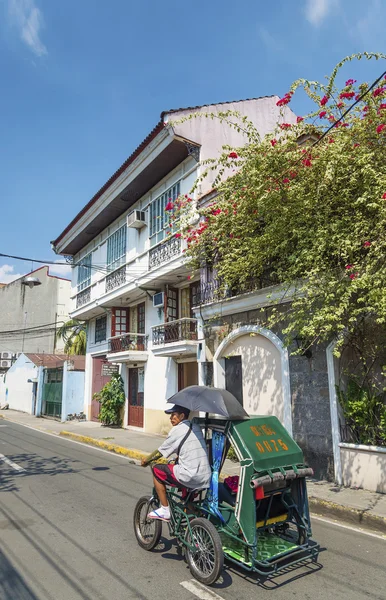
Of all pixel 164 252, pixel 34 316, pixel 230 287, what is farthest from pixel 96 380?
pixel 34 316

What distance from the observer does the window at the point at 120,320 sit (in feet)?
60.3

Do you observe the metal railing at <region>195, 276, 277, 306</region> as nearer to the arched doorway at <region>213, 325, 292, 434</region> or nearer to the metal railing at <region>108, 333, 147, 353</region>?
the arched doorway at <region>213, 325, 292, 434</region>

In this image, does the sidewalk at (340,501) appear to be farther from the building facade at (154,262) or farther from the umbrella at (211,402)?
the umbrella at (211,402)

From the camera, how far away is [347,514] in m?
6.36

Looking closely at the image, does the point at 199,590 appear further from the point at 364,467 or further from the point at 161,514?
the point at 364,467

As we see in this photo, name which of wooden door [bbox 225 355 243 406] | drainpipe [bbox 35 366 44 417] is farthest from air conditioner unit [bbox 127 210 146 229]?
drainpipe [bbox 35 366 44 417]

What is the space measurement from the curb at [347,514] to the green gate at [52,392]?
18.3 metres

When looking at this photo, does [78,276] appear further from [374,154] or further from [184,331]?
[374,154]

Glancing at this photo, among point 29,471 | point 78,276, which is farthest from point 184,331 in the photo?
point 78,276

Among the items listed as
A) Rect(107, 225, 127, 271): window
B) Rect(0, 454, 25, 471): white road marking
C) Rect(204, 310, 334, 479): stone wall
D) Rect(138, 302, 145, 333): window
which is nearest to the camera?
Rect(204, 310, 334, 479): stone wall

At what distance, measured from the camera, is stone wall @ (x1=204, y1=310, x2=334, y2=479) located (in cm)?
848

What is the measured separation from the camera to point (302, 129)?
835 centimetres

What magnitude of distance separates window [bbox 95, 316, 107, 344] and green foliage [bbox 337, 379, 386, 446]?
14345 mm

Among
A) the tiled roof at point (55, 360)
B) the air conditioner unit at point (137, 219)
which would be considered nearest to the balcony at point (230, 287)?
the air conditioner unit at point (137, 219)
